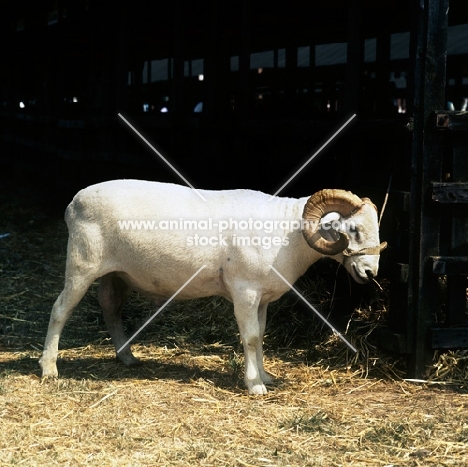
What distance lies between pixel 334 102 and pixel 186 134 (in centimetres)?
588

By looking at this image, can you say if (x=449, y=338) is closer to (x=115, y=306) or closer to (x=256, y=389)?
(x=256, y=389)

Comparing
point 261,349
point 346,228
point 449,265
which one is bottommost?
point 261,349

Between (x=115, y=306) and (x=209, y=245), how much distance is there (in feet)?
3.57

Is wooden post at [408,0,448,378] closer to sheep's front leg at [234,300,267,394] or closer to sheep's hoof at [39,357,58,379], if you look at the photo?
sheep's front leg at [234,300,267,394]

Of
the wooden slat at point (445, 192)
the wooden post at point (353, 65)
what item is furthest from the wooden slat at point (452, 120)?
the wooden post at point (353, 65)

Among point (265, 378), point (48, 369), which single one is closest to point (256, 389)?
point (265, 378)

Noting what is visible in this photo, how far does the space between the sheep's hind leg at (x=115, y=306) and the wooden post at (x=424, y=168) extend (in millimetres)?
2147

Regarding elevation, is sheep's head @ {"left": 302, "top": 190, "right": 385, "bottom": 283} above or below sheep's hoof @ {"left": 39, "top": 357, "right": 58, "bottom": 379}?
above

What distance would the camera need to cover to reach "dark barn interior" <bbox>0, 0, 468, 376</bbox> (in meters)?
6.27

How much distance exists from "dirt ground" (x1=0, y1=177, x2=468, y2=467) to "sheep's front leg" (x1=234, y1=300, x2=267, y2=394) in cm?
14

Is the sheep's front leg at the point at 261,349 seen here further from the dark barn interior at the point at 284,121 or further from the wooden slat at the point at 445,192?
the wooden slat at the point at 445,192


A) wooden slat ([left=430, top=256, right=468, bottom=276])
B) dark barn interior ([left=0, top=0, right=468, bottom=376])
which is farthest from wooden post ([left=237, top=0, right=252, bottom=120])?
wooden slat ([left=430, top=256, right=468, bottom=276])

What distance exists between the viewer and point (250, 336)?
616 centimetres

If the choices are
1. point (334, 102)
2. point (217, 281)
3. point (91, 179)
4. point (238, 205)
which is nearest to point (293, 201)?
point (238, 205)
